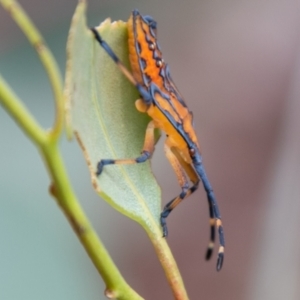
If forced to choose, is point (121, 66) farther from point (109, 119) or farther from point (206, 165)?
point (206, 165)

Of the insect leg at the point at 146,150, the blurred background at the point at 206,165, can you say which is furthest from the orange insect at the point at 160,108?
the blurred background at the point at 206,165

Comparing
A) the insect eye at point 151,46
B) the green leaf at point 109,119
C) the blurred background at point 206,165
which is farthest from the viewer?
the blurred background at point 206,165

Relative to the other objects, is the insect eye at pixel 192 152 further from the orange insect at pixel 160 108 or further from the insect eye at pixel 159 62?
the insect eye at pixel 159 62

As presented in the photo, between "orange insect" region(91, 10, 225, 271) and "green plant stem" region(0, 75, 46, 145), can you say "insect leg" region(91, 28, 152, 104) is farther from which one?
"green plant stem" region(0, 75, 46, 145)

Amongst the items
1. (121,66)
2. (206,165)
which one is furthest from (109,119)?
(206,165)

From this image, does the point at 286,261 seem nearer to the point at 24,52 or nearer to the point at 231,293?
the point at 231,293

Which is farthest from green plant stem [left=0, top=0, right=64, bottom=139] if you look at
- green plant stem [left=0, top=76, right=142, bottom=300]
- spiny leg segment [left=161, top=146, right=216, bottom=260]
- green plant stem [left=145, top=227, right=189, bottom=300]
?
spiny leg segment [left=161, top=146, right=216, bottom=260]
